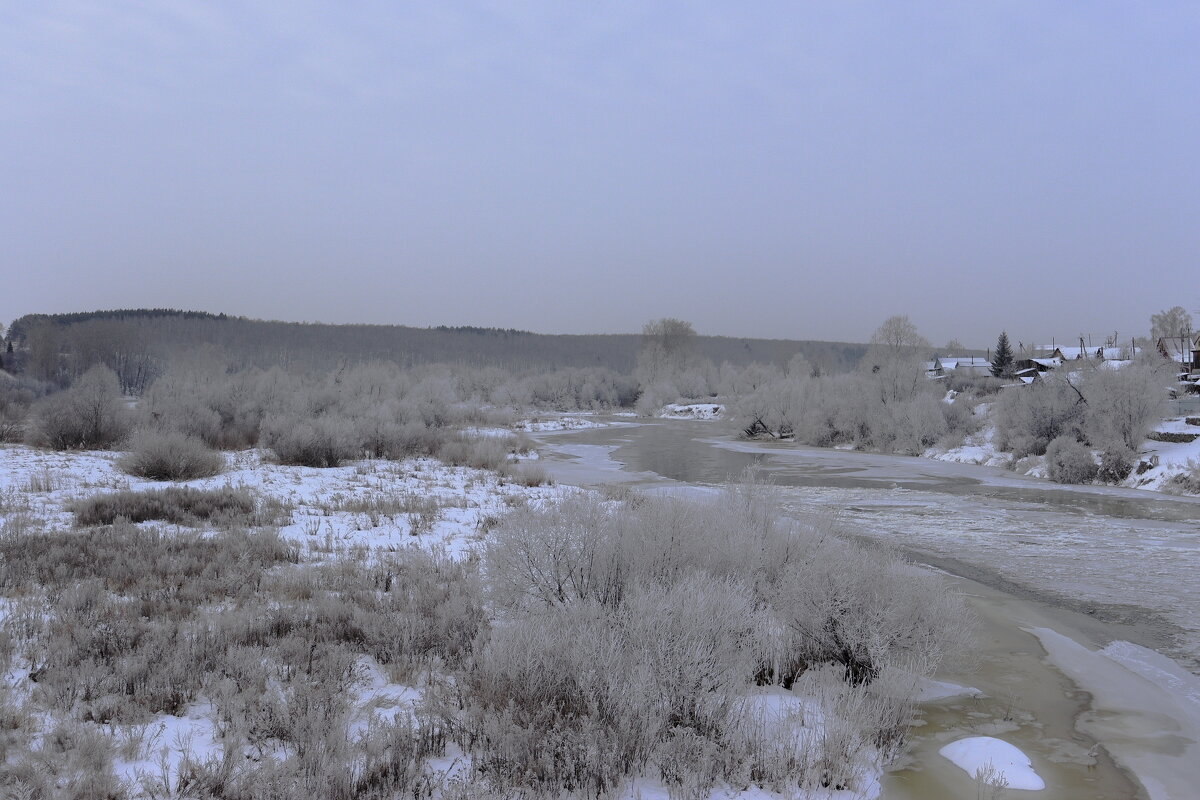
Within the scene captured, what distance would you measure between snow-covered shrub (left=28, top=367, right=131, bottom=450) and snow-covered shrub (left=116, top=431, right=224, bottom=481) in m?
6.60

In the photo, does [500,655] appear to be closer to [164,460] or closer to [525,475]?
[164,460]

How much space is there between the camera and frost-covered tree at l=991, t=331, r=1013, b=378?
61.8 m

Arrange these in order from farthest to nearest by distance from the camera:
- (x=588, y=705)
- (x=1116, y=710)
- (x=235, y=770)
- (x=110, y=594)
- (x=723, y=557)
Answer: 1. (x=723, y=557)
2. (x=110, y=594)
3. (x=1116, y=710)
4. (x=588, y=705)
5. (x=235, y=770)

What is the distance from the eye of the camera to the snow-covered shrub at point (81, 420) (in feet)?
66.3

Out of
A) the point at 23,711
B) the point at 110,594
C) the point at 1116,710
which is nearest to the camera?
the point at 23,711

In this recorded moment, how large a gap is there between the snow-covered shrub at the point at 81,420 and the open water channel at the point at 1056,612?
533 inches

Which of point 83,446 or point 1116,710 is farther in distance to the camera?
point 83,446

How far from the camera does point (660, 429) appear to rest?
4934 centimetres

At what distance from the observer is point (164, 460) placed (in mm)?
14750

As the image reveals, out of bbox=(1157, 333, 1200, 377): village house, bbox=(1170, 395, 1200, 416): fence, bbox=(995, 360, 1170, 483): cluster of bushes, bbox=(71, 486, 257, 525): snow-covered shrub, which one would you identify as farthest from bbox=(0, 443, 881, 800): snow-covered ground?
bbox=(1157, 333, 1200, 377): village house

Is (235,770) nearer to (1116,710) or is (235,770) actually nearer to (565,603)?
(565,603)

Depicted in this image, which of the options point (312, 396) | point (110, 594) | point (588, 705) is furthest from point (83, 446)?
point (588, 705)

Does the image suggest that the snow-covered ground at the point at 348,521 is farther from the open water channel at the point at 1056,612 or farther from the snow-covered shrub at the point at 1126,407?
the snow-covered shrub at the point at 1126,407

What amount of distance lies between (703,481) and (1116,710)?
15425 millimetres
